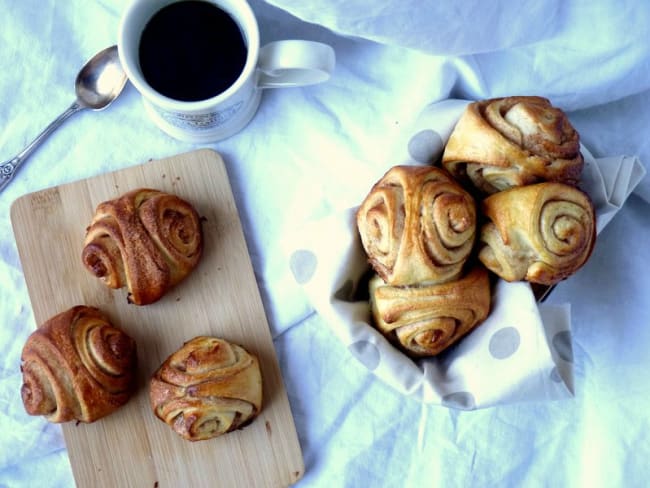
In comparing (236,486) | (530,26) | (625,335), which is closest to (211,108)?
(530,26)

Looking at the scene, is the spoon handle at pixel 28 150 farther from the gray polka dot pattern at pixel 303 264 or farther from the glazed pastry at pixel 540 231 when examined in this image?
the glazed pastry at pixel 540 231

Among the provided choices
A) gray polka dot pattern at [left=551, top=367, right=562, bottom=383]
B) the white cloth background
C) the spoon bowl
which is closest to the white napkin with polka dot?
gray polka dot pattern at [left=551, top=367, right=562, bottom=383]

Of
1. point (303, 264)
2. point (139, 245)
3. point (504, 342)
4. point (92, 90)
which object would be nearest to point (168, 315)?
point (139, 245)

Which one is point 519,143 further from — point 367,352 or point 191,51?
point 191,51

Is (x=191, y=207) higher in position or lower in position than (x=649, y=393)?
higher

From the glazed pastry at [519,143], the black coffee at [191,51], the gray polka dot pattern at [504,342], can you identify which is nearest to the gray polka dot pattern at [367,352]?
the gray polka dot pattern at [504,342]

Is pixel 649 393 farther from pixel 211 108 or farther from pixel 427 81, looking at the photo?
pixel 211 108

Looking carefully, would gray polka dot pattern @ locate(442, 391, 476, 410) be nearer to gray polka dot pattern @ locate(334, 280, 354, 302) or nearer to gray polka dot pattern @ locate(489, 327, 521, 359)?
gray polka dot pattern @ locate(489, 327, 521, 359)

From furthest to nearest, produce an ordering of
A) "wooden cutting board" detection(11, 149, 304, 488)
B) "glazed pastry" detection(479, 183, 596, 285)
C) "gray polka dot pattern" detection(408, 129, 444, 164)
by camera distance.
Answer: "wooden cutting board" detection(11, 149, 304, 488), "gray polka dot pattern" detection(408, 129, 444, 164), "glazed pastry" detection(479, 183, 596, 285)
